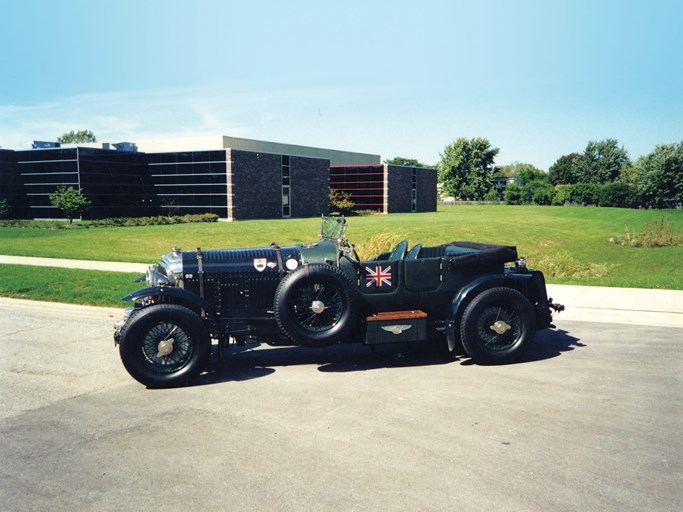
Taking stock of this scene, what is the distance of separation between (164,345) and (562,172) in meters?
118

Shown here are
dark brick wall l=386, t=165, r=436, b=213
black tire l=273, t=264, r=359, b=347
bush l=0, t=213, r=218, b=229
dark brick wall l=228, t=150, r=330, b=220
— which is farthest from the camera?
dark brick wall l=386, t=165, r=436, b=213

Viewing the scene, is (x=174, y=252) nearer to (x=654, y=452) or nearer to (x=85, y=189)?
(x=654, y=452)

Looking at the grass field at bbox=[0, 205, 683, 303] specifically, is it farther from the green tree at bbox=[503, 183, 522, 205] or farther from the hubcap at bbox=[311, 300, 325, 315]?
the green tree at bbox=[503, 183, 522, 205]

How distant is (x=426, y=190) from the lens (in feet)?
233

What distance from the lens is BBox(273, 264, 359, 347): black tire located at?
256 inches

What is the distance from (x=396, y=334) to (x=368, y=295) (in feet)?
1.89

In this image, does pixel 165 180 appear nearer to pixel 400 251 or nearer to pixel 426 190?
pixel 426 190

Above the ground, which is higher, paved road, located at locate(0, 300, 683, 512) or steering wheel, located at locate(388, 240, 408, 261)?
steering wheel, located at locate(388, 240, 408, 261)

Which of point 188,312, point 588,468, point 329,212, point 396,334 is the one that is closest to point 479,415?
point 588,468

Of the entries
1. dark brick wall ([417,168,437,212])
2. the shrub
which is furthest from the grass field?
dark brick wall ([417,168,437,212])

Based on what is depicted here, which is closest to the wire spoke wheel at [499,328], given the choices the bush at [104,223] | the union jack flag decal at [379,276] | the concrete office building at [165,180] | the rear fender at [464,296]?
the rear fender at [464,296]

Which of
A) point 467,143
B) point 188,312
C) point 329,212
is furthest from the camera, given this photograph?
point 467,143

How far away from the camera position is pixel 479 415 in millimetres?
5293

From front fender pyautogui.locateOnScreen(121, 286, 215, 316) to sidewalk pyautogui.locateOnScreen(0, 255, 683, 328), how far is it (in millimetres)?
5700
